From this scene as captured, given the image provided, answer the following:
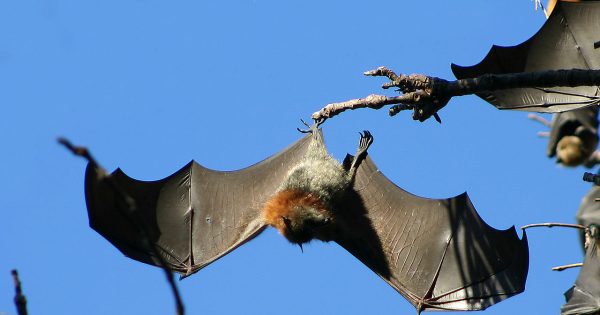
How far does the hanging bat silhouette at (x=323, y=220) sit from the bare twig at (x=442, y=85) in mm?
1627

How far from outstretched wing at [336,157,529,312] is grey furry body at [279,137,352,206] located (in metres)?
0.23

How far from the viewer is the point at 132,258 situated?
25.2 ft

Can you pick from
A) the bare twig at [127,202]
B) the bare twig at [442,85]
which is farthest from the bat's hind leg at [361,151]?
the bare twig at [127,202]

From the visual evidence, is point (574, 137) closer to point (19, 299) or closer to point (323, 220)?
point (323, 220)

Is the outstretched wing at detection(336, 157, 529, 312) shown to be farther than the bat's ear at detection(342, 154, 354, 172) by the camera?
No

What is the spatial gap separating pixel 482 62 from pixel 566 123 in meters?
1.36

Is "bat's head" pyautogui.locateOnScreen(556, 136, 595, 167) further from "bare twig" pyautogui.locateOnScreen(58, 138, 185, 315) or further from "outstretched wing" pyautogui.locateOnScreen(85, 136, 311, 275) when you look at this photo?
"bare twig" pyautogui.locateOnScreen(58, 138, 185, 315)

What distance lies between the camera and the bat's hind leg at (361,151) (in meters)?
7.60

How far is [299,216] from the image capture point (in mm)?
7516

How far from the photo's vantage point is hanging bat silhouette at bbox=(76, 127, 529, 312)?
7414mm

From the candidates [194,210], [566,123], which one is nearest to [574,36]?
[566,123]

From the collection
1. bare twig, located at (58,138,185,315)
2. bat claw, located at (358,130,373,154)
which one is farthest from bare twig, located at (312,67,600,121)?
bare twig, located at (58,138,185,315)

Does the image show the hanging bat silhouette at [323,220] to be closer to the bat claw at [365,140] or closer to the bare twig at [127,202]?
the bat claw at [365,140]

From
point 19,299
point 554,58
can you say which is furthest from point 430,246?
point 19,299
